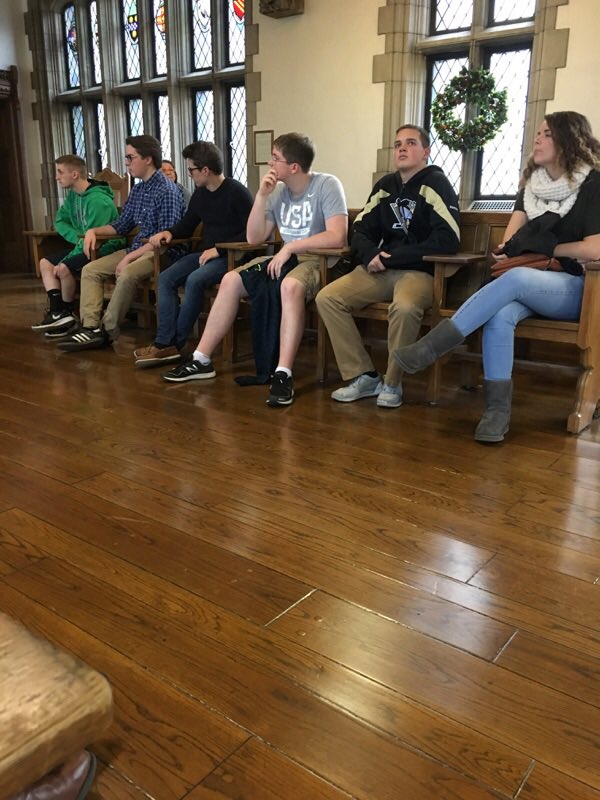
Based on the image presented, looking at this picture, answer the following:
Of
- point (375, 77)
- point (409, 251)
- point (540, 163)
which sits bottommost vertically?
point (409, 251)

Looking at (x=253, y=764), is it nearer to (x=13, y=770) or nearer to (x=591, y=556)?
(x=13, y=770)

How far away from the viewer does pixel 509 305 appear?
2486 millimetres

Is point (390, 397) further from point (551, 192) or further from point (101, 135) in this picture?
point (101, 135)

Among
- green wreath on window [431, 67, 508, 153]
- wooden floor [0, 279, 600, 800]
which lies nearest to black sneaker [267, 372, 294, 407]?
wooden floor [0, 279, 600, 800]

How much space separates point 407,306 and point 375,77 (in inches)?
137

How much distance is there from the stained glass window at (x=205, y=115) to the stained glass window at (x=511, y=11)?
3.14 meters

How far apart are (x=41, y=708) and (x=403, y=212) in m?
2.76

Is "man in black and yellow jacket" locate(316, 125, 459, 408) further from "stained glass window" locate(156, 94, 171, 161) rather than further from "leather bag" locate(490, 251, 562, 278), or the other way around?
"stained glass window" locate(156, 94, 171, 161)

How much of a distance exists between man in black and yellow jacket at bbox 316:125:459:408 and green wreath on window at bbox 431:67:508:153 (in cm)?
203

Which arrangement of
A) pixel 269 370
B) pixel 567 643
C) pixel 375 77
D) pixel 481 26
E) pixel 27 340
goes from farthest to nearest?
pixel 375 77
pixel 481 26
pixel 27 340
pixel 269 370
pixel 567 643

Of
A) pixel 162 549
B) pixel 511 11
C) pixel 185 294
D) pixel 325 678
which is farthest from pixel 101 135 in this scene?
pixel 325 678

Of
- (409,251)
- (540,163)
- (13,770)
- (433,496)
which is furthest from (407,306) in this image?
(13,770)

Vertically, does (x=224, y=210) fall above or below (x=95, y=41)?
below

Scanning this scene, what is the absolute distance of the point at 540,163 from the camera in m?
2.63
